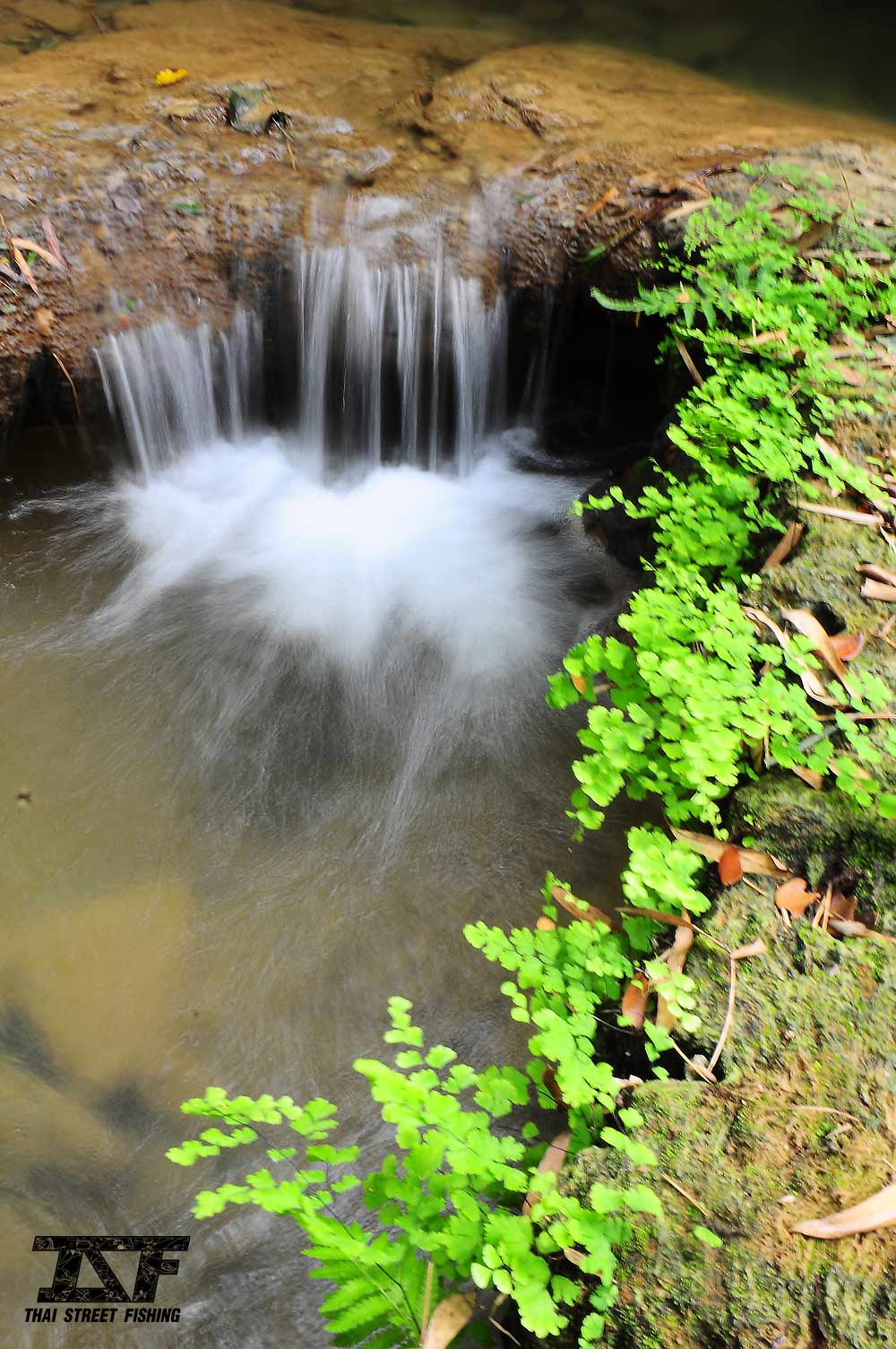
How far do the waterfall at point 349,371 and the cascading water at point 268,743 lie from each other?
0.05ft

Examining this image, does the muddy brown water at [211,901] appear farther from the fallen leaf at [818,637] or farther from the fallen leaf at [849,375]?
the fallen leaf at [849,375]

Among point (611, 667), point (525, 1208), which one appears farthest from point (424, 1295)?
point (611, 667)

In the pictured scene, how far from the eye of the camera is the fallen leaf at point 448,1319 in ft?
5.46

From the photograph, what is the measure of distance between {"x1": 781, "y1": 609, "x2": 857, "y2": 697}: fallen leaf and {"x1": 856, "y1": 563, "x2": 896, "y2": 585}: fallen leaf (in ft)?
0.86

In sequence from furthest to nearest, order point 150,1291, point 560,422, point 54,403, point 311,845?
point 560,422 < point 54,403 < point 311,845 < point 150,1291

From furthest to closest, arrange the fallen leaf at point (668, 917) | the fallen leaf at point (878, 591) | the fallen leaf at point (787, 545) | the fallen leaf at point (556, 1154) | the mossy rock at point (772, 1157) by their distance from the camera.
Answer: the fallen leaf at point (787, 545) < the fallen leaf at point (878, 591) < the fallen leaf at point (668, 917) < the fallen leaf at point (556, 1154) < the mossy rock at point (772, 1157)

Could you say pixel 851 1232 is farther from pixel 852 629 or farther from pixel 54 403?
pixel 54 403

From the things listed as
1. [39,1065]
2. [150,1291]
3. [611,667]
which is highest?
[611,667]

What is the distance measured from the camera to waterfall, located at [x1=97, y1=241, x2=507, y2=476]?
15.9ft

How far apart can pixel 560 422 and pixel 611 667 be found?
9.91ft

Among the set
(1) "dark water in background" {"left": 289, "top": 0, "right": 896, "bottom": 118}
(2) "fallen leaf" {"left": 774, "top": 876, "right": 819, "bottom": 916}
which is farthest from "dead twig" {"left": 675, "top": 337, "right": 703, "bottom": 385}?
(1) "dark water in background" {"left": 289, "top": 0, "right": 896, "bottom": 118}

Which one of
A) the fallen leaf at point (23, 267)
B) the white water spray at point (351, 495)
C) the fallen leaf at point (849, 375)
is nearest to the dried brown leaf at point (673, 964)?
the white water spray at point (351, 495)

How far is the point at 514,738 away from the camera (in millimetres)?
3717

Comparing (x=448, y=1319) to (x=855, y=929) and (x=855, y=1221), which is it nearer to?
(x=855, y=1221)
